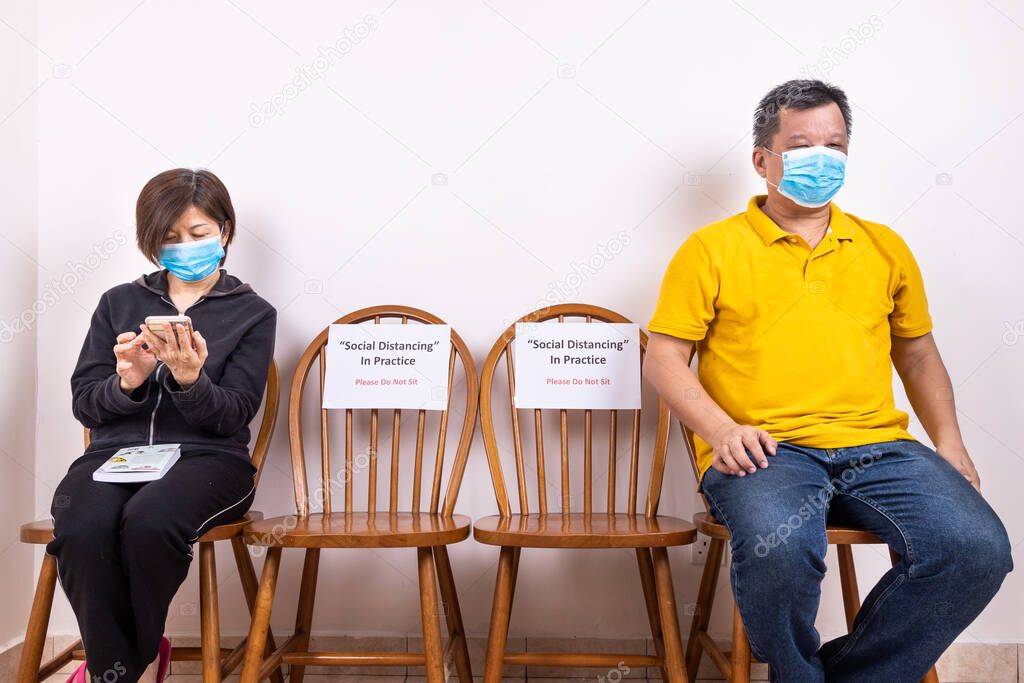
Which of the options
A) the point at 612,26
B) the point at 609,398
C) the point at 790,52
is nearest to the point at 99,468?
the point at 609,398

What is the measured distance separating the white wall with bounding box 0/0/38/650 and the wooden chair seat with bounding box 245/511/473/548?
0.77 metres

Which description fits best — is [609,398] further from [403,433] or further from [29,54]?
[29,54]

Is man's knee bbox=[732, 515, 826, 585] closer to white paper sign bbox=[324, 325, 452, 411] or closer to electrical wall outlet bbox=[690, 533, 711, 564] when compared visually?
electrical wall outlet bbox=[690, 533, 711, 564]

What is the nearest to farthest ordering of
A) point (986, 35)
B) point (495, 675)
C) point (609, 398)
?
point (495, 675) < point (609, 398) < point (986, 35)

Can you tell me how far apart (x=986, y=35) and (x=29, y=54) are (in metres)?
2.28

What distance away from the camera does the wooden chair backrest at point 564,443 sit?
1.78 m

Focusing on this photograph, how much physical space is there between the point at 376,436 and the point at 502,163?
2.33 feet

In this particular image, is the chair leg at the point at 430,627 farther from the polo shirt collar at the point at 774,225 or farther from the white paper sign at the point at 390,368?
the polo shirt collar at the point at 774,225

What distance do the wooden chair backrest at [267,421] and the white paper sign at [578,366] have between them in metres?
0.54

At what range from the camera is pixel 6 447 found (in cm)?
195

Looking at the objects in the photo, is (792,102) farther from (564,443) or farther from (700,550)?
(700,550)

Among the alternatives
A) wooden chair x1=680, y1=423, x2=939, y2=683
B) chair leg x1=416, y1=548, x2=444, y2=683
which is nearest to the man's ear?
wooden chair x1=680, y1=423, x2=939, y2=683

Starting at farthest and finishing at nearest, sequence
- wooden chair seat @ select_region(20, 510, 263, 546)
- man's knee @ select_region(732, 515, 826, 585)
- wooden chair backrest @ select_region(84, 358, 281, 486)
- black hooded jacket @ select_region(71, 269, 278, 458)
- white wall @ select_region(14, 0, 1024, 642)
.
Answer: white wall @ select_region(14, 0, 1024, 642) → wooden chair backrest @ select_region(84, 358, 281, 486) → black hooded jacket @ select_region(71, 269, 278, 458) → wooden chair seat @ select_region(20, 510, 263, 546) → man's knee @ select_region(732, 515, 826, 585)

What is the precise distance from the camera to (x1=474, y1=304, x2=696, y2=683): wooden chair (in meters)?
1.50
